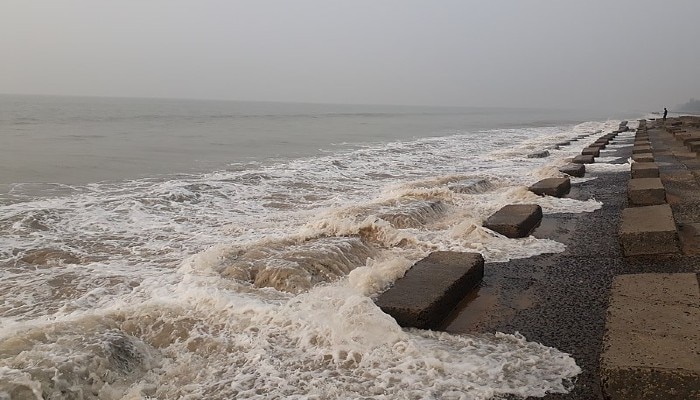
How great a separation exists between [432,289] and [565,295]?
1089 millimetres

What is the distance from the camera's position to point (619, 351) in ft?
7.98

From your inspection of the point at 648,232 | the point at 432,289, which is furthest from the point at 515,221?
the point at 432,289

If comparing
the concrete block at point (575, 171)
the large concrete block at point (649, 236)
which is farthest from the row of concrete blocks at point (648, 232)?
the concrete block at point (575, 171)

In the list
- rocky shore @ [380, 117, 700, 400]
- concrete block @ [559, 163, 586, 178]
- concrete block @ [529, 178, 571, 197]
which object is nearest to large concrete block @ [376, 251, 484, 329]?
rocky shore @ [380, 117, 700, 400]

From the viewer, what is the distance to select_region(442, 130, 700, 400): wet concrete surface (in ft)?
10.2

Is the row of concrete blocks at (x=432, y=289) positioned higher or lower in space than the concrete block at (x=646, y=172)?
lower

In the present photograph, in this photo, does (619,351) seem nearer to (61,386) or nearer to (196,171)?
(61,386)

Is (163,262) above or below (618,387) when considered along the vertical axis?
below

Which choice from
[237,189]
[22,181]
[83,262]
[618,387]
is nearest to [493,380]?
[618,387]

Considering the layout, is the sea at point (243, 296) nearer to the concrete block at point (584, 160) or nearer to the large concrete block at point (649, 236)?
the large concrete block at point (649, 236)

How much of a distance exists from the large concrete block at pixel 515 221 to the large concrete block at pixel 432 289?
136 centimetres

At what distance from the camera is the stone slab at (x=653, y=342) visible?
7.28 feet

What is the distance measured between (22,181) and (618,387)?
13.5 metres

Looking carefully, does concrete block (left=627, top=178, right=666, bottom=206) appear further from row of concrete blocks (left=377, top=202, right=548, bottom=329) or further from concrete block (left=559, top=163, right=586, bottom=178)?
concrete block (left=559, top=163, right=586, bottom=178)
